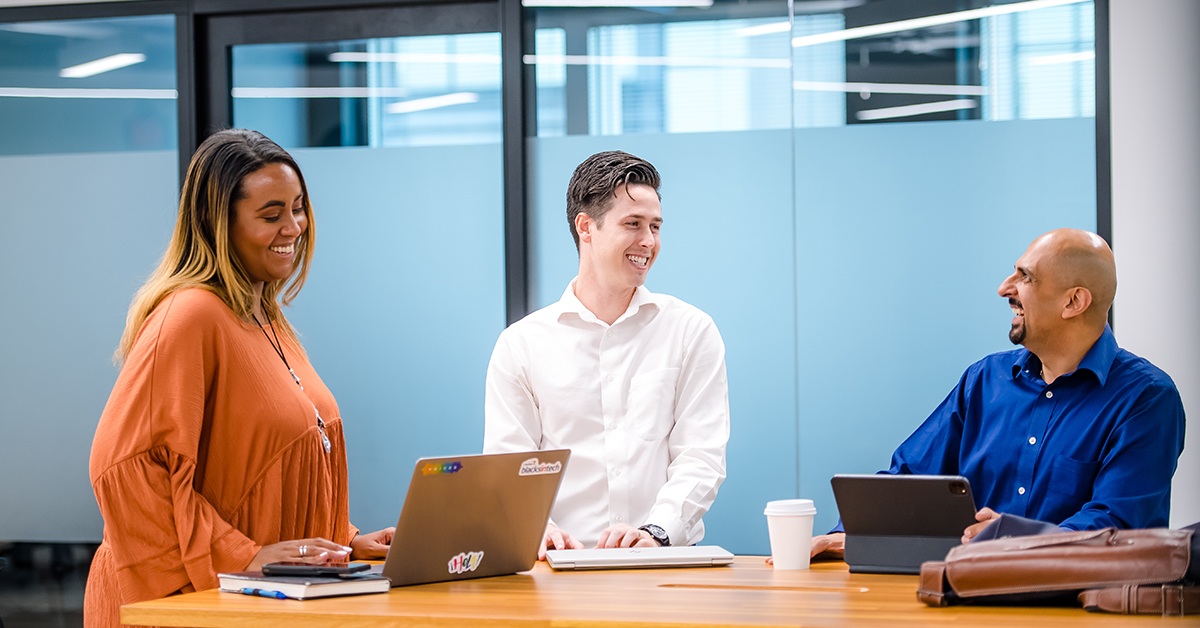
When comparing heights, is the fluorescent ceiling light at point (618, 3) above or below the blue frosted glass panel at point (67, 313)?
above

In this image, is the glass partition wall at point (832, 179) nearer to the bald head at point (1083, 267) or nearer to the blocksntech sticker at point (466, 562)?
the bald head at point (1083, 267)

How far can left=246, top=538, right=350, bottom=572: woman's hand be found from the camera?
1873 millimetres

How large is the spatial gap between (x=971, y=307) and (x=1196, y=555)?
224 cm

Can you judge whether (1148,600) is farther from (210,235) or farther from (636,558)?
(210,235)

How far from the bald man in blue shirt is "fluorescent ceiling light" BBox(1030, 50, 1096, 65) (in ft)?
4.75

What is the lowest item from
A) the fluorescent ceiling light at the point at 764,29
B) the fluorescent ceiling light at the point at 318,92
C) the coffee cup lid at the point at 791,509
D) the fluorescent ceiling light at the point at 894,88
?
the coffee cup lid at the point at 791,509

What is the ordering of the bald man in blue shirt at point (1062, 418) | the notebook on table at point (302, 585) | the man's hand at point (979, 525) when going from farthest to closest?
the bald man in blue shirt at point (1062, 418)
the man's hand at point (979, 525)
the notebook on table at point (302, 585)

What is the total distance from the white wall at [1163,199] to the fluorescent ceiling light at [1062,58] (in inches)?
3.2

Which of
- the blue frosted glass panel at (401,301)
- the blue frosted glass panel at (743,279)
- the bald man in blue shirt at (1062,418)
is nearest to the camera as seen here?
the bald man in blue shirt at (1062,418)

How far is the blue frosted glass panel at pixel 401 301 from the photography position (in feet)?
12.8

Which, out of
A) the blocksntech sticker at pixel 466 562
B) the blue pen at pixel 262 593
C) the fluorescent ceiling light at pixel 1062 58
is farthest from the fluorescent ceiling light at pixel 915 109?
the blue pen at pixel 262 593

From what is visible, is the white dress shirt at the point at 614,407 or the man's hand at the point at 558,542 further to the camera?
the white dress shirt at the point at 614,407

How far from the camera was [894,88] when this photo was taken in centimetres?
364

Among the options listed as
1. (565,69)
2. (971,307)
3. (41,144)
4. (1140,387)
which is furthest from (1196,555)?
(41,144)
